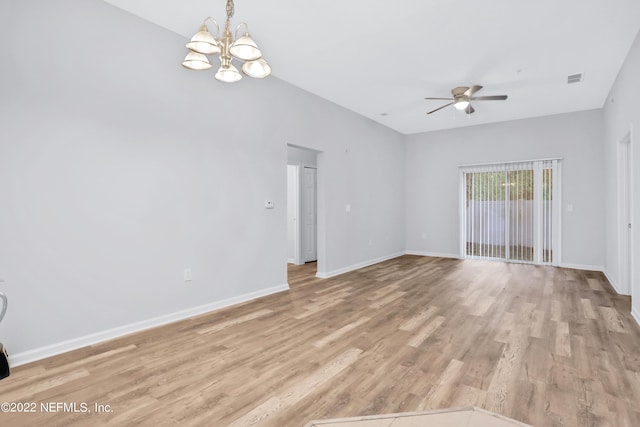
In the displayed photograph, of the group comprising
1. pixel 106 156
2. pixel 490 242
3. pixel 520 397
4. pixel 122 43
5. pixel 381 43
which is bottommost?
pixel 520 397

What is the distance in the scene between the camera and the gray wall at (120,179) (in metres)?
2.51

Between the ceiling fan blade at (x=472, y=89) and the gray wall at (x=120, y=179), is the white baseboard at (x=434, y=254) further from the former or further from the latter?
the gray wall at (x=120, y=179)

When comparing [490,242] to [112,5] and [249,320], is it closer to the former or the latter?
[249,320]

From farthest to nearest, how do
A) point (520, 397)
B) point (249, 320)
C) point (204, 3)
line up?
point (249, 320), point (204, 3), point (520, 397)

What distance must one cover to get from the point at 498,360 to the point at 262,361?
187 cm

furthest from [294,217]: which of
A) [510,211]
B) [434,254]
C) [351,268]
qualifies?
[510,211]

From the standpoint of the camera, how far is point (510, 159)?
6840 millimetres

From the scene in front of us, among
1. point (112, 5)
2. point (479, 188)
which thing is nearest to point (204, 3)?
point (112, 5)

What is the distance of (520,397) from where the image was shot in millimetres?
2027

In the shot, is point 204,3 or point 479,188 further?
point 479,188

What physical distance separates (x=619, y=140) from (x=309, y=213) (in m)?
5.23

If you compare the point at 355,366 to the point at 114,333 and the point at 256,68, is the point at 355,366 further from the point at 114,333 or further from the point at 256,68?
the point at 256,68

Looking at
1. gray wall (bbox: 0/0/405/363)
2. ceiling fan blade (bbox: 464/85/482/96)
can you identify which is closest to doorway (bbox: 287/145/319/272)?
gray wall (bbox: 0/0/405/363)

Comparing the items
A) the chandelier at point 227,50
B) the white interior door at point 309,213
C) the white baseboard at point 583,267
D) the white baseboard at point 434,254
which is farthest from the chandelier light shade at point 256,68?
the white baseboard at point 583,267
